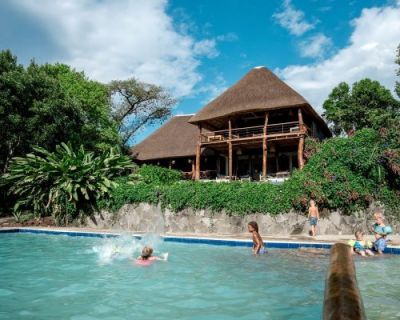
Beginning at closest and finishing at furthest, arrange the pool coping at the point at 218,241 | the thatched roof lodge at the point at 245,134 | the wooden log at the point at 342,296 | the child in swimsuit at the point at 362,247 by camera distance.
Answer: the wooden log at the point at 342,296 < the child in swimsuit at the point at 362,247 < the pool coping at the point at 218,241 < the thatched roof lodge at the point at 245,134

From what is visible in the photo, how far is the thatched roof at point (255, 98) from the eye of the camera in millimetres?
20688

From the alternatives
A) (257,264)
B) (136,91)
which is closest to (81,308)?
(257,264)

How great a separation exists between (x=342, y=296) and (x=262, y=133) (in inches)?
866

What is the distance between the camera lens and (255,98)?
22.0m

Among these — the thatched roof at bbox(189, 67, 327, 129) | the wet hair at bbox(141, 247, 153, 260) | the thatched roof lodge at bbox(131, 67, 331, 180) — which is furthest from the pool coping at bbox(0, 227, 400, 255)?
the thatched roof at bbox(189, 67, 327, 129)

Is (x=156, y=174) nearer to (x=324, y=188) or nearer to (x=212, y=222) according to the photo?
(x=212, y=222)

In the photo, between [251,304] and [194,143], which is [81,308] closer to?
[251,304]

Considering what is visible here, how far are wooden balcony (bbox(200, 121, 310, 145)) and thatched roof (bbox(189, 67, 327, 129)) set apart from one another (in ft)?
3.62

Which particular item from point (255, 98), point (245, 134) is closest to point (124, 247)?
point (255, 98)

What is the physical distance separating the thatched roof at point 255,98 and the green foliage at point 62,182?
304 inches

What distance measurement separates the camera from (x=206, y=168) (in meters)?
27.9

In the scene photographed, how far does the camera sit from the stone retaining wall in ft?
40.8

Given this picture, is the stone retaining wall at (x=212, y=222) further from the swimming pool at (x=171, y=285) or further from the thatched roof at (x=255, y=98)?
the thatched roof at (x=255, y=98)

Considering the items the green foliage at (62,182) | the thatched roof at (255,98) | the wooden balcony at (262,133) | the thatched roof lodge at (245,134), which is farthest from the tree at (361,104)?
the green foliage at (62,182)
